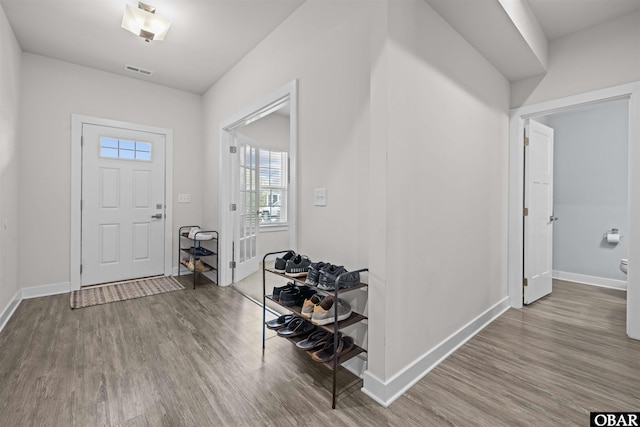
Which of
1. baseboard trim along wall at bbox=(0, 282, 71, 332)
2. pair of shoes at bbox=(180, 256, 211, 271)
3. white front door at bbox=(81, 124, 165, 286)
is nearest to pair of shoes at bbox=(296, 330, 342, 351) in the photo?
pair of shoes at bbox=(180, 256, 211, 271)

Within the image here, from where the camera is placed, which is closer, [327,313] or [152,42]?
[327,313]

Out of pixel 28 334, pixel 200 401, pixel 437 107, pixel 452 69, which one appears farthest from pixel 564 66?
pixel 28 334

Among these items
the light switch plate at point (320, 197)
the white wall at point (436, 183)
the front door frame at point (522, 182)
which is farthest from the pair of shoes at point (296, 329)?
the front door frame at point (522, 182)

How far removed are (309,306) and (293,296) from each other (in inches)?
6.8

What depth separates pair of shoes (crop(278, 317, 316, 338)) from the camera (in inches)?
76.5

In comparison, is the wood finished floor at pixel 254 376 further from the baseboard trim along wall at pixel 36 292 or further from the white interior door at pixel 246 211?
the white interior door at pixel 246 211

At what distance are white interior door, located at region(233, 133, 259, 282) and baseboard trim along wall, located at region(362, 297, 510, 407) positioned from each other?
2.56 metres

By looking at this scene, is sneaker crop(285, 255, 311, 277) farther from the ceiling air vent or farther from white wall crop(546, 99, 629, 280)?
white wall crop(546, 99, 629, 280)

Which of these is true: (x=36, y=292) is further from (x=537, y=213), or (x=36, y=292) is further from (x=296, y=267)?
(x=537, y=213)

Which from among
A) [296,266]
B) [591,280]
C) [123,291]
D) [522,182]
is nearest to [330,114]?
[296,266]

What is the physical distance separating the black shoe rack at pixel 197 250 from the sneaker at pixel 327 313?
239 centimetres

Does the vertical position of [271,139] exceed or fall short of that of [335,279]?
it exceeds it

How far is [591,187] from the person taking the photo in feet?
13.1

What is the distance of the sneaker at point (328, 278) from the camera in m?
1.69
